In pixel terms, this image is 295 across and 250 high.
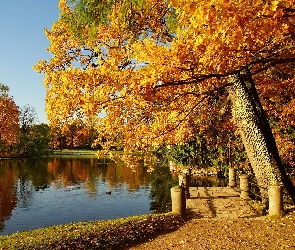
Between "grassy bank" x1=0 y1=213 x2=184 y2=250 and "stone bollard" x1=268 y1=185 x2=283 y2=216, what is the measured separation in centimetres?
322

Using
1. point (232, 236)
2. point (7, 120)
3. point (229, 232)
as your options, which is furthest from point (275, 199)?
point (7, 120)

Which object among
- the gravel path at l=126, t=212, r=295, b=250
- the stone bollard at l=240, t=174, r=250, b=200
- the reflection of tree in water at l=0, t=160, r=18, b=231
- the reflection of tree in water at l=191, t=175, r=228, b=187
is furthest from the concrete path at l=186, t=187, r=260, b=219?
the reflection of tree in water at l=0, t=160, r=18, b=231

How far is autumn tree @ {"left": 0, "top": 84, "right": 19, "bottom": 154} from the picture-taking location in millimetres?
64062

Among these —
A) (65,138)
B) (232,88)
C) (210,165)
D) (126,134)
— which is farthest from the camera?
(65,138)

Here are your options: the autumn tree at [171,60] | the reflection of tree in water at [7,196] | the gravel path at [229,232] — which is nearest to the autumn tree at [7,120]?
the reflection of tree in water at [7,196]

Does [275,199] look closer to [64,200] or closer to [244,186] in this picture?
[244,186]

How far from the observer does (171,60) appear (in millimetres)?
7930

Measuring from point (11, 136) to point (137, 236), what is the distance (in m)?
62.8

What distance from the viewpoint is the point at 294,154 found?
22.5m

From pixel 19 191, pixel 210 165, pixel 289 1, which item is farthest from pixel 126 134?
pixel 210 165

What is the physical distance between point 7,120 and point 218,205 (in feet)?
196

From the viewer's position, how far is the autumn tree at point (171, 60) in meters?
6.01

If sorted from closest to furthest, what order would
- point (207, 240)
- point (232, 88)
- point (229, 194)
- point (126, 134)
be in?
point (207, 240) < point (232, 88) < point (126, 134) < point (229, 194)

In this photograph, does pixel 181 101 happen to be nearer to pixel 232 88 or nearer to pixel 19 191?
pixel 232 88
